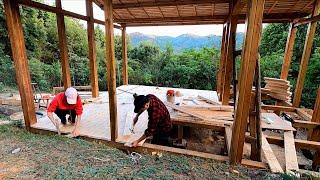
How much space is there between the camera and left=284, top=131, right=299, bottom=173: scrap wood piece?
129 inches

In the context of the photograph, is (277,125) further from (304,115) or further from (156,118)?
(156,118)

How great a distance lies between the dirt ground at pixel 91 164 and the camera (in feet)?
10.3

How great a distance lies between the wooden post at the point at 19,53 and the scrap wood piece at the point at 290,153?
215 inches

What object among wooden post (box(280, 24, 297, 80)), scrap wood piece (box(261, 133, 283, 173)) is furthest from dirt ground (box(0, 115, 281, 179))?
wooden post (box(280, 24, 297, 80))

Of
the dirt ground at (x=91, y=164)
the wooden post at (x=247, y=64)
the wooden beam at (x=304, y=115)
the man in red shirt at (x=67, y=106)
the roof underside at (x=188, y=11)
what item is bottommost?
the dirt ground at (x=91, y=164)

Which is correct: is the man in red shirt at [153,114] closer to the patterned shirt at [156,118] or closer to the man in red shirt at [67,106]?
the patterned shirt at [156,118]

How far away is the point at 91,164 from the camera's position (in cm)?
345

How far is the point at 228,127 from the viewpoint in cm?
474

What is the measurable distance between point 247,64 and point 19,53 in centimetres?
469

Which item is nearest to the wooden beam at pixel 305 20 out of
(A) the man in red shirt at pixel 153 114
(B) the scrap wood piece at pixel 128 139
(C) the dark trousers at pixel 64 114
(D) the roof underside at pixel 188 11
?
(D) the roof underside at pixel 188 11

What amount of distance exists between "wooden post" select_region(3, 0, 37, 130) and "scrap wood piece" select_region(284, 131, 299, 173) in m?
5.46

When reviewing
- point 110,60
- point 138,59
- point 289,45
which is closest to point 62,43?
point 110,60

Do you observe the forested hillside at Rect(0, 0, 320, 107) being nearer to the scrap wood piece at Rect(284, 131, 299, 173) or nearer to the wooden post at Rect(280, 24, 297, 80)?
the wooden post at Rect(280, 24, 297, 80)

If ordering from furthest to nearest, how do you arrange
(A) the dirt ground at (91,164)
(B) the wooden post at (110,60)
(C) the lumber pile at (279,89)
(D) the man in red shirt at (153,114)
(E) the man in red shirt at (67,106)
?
(C) the lumber pile at (279,89) → (E) the man in red shirt at (67,106) → (D) the man in red shirt at (153,114) → (B) the wooden post at (110,60) → (A) the dirt ground at (91,164)
